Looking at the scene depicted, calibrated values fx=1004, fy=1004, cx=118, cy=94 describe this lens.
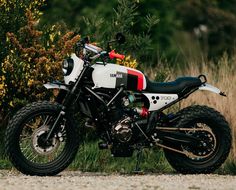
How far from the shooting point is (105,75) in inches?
462

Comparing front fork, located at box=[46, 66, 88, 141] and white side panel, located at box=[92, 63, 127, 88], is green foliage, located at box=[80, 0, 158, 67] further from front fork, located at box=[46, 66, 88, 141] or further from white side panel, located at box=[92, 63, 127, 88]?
front fork, located at box=[46, 66, 88, 141]

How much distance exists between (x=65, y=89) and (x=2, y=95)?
2.04 m

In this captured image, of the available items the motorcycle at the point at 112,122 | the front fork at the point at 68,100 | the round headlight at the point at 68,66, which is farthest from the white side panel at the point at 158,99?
the round headlight at the point at 68,66

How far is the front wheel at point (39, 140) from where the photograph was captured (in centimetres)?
1141

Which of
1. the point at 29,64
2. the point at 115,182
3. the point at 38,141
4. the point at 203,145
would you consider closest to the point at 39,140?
the point at 38,141

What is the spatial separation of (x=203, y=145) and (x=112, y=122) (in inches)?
44.8

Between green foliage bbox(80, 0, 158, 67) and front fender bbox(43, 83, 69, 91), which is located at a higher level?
green foliage bbox(80, 0, 158, 67)

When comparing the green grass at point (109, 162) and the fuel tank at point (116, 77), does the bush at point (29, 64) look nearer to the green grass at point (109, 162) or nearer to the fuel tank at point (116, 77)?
the green grass at point (109, 162)

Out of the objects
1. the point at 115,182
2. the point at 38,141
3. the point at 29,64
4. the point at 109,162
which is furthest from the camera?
the point at 29,64

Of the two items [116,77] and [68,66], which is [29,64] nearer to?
[68,66]

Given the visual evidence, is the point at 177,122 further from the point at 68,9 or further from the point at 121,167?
the point at 68,9

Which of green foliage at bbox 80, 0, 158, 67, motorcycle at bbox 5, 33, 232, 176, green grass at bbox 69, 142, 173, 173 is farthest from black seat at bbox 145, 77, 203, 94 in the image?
green foliage at bbox 80, 0, 158, 67

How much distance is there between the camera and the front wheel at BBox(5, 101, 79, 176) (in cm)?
1141

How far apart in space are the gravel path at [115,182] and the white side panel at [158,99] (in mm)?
829
